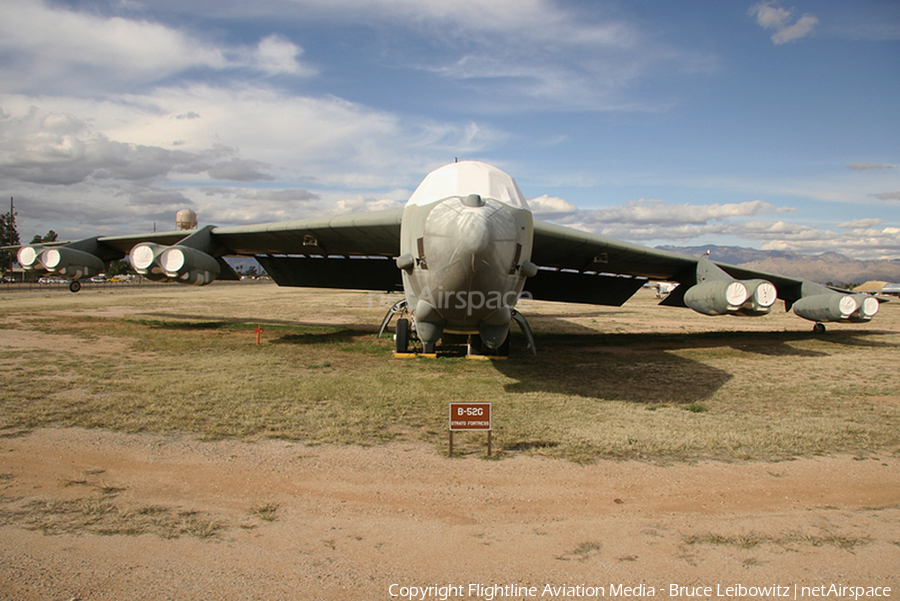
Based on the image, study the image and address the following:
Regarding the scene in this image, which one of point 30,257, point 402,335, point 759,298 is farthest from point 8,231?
point 759,298

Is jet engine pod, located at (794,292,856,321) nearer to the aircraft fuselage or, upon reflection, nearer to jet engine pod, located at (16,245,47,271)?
the aircraft fuselage

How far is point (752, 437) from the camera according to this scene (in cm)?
684

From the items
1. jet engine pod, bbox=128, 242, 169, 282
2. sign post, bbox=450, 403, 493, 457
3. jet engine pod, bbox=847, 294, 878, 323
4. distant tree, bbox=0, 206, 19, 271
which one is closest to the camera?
sign post, bbox=450, 403, 493, 457

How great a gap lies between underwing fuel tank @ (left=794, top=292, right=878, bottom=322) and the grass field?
111 centimetres

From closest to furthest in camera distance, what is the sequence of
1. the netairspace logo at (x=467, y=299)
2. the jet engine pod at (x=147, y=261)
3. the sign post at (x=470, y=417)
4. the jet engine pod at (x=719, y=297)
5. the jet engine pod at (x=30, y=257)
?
the sign post at (x=470, y=417), the netairspace logo at (x=467, y=299), the jet engine pod at (x=719, y=297), the jet engine pod at (x=147, y=261), the jet engine pod at (x=30, y=257)

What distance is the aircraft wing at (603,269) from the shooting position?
13914 mm

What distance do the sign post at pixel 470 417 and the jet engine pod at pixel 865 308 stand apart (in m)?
14.4

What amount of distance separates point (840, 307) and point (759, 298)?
5646 millimetres

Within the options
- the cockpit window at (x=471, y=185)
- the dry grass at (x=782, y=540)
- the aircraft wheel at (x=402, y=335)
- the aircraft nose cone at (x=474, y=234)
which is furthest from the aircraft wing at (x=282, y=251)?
the dry grass at (x=782, y=540)

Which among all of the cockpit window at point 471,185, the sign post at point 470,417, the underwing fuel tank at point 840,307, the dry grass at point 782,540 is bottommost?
the dry grass at point 782,540

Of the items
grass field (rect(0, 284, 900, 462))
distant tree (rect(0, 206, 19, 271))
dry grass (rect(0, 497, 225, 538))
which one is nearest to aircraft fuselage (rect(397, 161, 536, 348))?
grass field (rect(0, 284, 900, 462))

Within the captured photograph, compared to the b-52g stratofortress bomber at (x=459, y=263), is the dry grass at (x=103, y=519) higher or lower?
lower

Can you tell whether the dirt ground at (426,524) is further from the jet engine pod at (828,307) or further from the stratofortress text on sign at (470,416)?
the jet engine pod at (828,307)

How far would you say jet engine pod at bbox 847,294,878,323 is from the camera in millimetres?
14562
